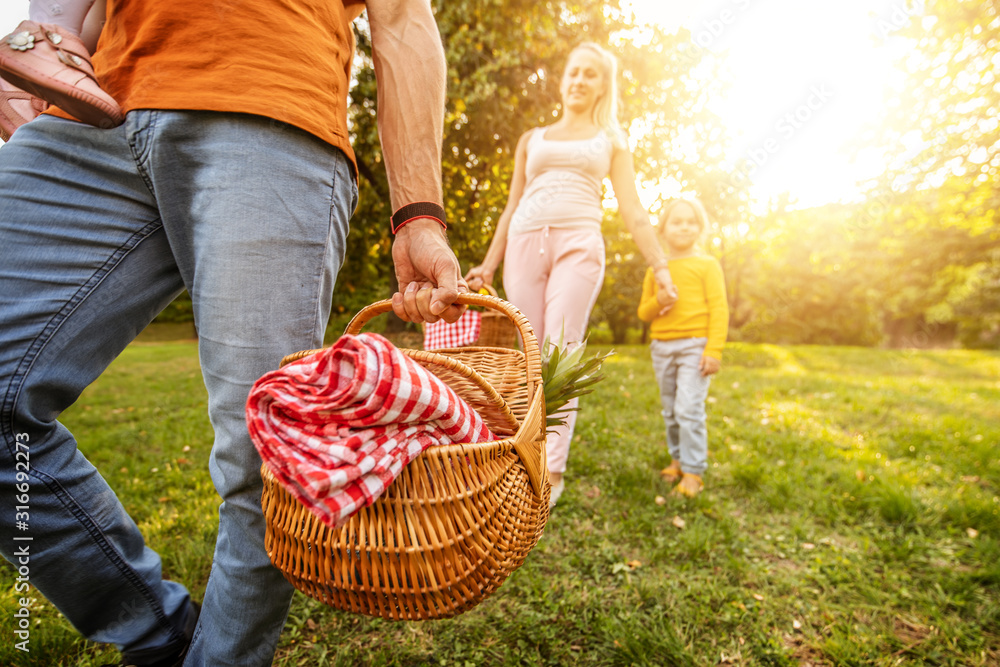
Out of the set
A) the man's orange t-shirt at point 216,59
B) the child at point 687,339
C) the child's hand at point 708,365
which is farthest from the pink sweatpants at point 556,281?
the man's orange t-shirt at point 216,59

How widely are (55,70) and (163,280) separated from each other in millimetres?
437

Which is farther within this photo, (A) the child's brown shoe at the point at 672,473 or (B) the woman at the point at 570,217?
(A) the child's brown shoe at the point at 672,473

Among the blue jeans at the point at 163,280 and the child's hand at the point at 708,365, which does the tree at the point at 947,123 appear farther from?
the blue jeans at the point at 163,280

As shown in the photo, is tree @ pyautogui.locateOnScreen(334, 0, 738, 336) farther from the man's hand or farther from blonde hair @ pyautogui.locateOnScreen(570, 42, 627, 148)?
the man's hand

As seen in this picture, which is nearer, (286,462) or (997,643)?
(286,462)

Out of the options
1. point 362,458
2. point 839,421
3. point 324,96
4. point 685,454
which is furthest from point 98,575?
point 839,421

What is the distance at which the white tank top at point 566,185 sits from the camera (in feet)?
9.32

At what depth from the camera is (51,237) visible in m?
1.02

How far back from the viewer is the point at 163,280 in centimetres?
117

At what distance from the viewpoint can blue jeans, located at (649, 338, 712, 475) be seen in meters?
3.15

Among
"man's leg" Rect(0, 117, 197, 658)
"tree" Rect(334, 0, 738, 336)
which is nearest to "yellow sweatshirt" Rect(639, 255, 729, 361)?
"man's leg" Rect(0, 117, 197, 658)

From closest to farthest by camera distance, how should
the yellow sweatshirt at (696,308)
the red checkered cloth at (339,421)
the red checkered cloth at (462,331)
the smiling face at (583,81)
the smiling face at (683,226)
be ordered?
the red checkered cloth at (339,421) < the red checkered cloth at (462,331) < the smiling face at (583,81) < the yellow sweatshirt at (696,308) < the smiling face at (683,226)

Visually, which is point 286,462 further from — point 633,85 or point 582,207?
point 633,85

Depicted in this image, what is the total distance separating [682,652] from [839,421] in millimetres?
4119
